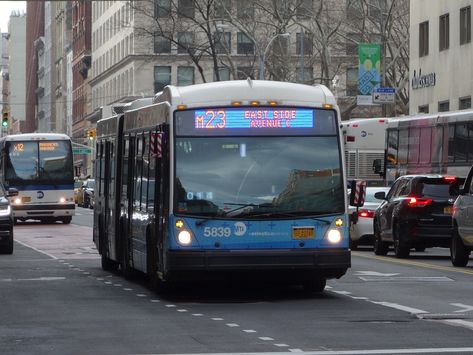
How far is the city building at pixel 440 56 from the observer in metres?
55.3

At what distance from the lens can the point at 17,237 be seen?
41969 millimetres

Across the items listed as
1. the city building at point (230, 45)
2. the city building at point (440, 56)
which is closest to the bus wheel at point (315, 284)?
the city building at point (440, 56)

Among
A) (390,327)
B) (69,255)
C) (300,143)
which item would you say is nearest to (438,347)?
(390,327)

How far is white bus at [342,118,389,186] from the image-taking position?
47.3 meters

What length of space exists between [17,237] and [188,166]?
80.2 feet

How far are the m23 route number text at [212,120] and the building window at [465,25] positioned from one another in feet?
123

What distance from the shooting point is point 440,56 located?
191 feet

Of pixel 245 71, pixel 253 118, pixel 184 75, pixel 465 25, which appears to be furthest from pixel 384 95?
pixel 184 75

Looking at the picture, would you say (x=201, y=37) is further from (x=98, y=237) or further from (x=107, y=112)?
(x=98, y=237)

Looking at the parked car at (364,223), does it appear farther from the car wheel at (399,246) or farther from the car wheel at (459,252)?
the car wheel at (459,252)

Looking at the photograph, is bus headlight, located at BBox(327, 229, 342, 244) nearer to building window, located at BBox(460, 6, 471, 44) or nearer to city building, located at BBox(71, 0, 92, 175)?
building window, located at BBox(460, 6, 471, 44)

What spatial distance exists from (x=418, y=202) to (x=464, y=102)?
1075 inches

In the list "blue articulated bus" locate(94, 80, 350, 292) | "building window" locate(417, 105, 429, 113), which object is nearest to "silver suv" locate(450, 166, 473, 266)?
"blue articulated bus" locate(94, 80, 350, 292)

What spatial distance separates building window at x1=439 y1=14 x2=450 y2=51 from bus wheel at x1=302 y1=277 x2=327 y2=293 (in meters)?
39.0
